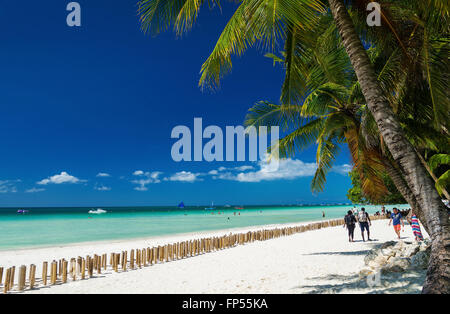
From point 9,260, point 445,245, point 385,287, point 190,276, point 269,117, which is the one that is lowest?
point 9,260

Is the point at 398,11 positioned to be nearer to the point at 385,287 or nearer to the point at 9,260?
the point at 385,287

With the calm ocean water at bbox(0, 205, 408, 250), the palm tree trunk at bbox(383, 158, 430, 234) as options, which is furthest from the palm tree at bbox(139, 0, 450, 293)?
the calm ocean water at bbox(0, 205, 408, 250)

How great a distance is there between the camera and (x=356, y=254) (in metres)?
11.9

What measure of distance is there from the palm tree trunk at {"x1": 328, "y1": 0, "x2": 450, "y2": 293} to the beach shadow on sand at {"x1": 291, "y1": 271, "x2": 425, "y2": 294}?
264 centimetres

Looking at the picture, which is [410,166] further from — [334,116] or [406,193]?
[334,116]

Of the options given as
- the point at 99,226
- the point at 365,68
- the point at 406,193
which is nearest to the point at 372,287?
the point at 406,193

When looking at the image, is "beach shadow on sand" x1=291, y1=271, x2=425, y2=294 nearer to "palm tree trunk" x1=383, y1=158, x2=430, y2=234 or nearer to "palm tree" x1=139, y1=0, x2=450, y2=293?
"palm tree trunk" x1=383, y1=158, x2=430, y2=234

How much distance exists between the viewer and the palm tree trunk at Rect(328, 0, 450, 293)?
3.61m

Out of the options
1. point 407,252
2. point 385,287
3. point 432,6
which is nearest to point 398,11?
point 432,6

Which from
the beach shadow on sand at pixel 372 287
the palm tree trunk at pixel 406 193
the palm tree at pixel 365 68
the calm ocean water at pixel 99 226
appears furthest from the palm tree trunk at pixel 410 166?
the calm ocean water at pixel 99 226

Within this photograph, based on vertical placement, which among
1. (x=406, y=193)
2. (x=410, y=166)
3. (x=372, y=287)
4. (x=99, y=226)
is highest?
(x=410, y=166)

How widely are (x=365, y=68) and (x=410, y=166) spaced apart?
180 cm

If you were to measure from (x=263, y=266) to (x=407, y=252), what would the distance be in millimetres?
4598

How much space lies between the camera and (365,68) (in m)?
4.76
